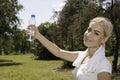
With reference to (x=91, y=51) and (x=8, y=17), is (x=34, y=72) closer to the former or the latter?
(x=8, y=17)

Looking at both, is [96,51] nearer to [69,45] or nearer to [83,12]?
[83,12]

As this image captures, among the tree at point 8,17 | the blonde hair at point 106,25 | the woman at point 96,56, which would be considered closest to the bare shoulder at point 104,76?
the woman at point 96,56

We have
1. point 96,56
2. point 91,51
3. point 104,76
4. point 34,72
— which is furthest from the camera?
point 34,72

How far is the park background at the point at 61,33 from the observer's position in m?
24.0

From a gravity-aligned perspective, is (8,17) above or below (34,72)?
above

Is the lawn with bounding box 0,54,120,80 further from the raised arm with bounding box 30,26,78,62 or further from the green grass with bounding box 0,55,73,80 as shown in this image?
the raised arm with bounding box 30,26,78,62

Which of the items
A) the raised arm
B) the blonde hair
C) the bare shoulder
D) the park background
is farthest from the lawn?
the bare shoulder

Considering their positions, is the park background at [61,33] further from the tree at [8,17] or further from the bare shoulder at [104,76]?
the bare shoulder at [104,76]

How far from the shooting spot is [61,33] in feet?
117

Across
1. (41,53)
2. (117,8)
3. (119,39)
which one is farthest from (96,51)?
(41,53)

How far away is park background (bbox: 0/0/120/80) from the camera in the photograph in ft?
78.6

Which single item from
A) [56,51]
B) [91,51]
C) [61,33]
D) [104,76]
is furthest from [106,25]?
[61,33]

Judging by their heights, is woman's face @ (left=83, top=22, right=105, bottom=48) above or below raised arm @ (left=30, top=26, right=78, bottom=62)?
above

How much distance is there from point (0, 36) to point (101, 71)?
41.9 m
